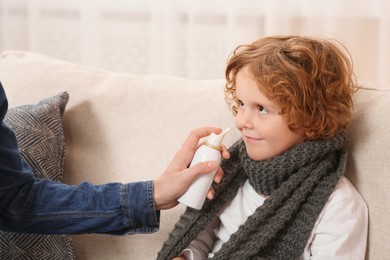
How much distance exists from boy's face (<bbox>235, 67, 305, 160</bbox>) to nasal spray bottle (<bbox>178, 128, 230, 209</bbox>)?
0.20 feet

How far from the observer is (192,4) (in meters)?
2.30

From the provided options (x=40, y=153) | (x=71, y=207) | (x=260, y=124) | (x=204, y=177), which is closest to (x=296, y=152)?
(x=260, y=124)

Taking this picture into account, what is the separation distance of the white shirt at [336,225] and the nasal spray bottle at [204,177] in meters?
0.16

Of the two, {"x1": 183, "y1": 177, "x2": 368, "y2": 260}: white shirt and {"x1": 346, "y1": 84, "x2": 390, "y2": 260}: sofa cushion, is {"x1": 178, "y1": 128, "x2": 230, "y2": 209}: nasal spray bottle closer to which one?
{"x1": 183, "y1": 177, "x2": 368, "y2": 260}: white shirt

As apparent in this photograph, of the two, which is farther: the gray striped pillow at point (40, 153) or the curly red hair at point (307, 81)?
the gray striped pillow at point (40, 153)

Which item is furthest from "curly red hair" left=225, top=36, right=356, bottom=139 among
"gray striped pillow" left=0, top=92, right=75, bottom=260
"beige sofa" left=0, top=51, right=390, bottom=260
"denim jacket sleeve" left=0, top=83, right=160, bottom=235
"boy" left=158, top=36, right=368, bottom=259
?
"gray striped pillow" left=0, top=92, right=75, bottom=260

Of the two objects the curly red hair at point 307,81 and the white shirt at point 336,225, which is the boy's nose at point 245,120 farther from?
the white shirt at point 336,225

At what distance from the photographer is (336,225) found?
3.75ft

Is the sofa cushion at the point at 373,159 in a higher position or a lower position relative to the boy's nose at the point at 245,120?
lower

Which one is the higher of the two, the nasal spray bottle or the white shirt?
the nasal spray bottle

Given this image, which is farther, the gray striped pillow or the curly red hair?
the gray striped pillow

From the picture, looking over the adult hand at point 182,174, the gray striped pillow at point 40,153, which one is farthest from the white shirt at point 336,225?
the gray striped pillow at point 40,153

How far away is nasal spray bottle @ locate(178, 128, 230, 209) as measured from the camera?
3.81 feet

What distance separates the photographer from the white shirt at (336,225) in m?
1.14
